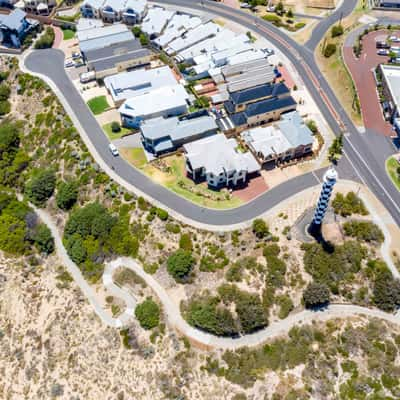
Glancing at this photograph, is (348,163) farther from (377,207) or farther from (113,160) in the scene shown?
(113,160)

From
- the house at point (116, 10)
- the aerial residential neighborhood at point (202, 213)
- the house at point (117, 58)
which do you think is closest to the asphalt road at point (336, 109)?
the aerial residential neighborhood at point (202, 213)

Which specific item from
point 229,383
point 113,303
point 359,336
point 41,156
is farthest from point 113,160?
point 359,336

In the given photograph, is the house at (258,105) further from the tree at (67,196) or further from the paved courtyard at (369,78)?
the tree at (67,196)

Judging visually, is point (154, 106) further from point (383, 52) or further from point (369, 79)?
point (383, 52)

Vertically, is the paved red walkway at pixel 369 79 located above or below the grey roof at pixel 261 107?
below

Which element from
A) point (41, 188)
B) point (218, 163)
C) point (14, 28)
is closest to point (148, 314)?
point (218, 163)

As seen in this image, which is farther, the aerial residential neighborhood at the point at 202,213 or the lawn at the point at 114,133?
the lawn at the point at 114,133
